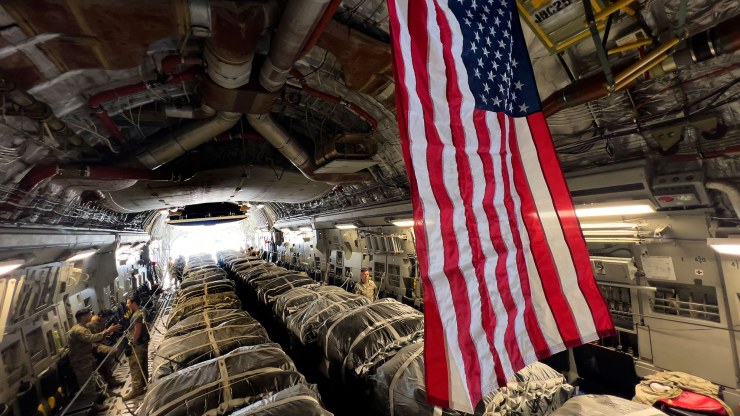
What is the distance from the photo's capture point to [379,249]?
466 inches

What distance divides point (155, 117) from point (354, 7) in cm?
474

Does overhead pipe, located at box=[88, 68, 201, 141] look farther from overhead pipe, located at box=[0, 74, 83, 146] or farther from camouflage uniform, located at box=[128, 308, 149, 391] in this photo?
camouflage uniform, located at box=[128, 308, 149, 391]

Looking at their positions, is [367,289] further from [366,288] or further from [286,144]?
[286,144]

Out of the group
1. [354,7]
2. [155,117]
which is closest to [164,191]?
[155,117]

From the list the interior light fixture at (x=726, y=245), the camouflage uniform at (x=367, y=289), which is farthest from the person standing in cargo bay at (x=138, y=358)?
the interior light fixture at (x=726, y=245)

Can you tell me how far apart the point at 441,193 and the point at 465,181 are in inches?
12.2

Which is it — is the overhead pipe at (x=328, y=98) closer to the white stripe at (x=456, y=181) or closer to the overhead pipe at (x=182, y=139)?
the overhead pipe at (x=182, y=139)

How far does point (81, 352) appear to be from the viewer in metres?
8.09

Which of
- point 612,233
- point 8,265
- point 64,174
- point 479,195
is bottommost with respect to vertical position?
point 612,233

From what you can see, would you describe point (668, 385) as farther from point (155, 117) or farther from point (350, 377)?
point (155, 117)

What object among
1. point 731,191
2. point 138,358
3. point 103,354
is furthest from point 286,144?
point 103,354

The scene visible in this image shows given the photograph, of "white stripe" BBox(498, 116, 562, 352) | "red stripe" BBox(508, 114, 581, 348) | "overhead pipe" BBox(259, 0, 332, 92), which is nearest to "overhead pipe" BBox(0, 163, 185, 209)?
"overhead pipe" BBox(259, 0, 332, 92)

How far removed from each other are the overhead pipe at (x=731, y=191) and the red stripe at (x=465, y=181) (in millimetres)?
4082

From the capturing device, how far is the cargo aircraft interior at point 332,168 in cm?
268
